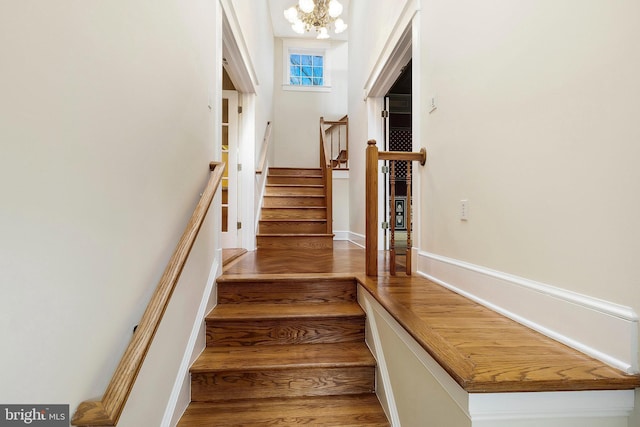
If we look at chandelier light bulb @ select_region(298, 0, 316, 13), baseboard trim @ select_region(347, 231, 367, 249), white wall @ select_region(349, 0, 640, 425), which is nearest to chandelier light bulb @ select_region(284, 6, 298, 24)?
chandelier light bulb @ select_region(298, 0, 316, 13)

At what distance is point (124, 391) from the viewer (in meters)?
0.89

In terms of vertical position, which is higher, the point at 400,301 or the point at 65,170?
the point at 65,170

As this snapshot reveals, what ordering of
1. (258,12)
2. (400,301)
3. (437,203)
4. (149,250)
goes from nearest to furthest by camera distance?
1. (149,250)
2. (400,301)
3. (437,203)
4. (258,12)

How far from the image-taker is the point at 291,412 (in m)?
1.54

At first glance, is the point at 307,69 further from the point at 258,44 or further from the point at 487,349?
the point at 487,349

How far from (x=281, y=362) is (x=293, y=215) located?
303cm

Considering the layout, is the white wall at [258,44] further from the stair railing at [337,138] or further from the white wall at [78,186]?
the white wall at [78,186]

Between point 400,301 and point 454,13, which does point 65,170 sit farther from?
point 454,13

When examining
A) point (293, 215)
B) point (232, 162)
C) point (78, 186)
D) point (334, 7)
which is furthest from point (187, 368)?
point (334, 7)

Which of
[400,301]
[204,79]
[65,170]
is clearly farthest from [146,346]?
[204,79]

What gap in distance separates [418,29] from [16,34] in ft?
7.96

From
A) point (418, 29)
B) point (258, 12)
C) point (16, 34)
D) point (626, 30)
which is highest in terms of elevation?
point (258, 12)

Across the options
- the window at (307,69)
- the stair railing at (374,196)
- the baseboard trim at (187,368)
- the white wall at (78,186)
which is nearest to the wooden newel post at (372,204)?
the stair railing at (374,196)

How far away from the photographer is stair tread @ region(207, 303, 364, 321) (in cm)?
192
